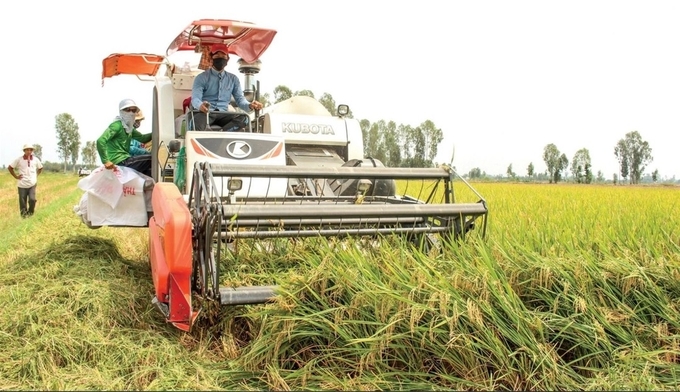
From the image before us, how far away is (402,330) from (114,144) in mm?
4291

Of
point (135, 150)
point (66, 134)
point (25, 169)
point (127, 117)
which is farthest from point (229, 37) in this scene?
point (66, 134)

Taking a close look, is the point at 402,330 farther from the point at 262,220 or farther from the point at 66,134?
the point at 66,134

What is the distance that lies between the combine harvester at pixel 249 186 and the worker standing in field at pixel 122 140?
0.26 m

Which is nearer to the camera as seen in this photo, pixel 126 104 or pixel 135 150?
pixel 126 104

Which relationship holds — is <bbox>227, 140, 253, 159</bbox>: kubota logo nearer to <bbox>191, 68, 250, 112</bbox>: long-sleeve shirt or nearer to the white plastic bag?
<bbox>191, 68, 250, 112</bbox>: long-sleeve shirt

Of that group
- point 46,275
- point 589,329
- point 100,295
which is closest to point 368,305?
point 589,329

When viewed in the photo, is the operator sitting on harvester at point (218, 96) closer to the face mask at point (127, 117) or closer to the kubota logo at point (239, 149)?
the kubota logo at point (239, 149)

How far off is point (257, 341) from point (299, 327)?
0.31m

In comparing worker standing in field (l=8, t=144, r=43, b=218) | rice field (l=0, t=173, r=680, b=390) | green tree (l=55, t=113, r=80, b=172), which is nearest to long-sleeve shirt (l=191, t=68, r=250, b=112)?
rice field (l=0, t=173, r=680, b=390)

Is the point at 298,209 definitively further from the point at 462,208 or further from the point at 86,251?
the point at 86,251

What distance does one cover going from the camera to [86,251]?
577cm

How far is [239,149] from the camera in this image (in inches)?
229

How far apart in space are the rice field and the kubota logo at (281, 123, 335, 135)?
114 inches

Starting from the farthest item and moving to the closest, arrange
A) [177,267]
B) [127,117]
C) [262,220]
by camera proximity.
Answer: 1. [127,117]
2. [262,220]
3. [177,267]
